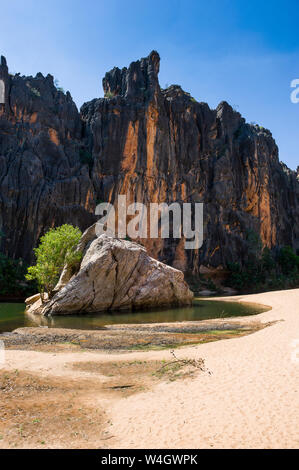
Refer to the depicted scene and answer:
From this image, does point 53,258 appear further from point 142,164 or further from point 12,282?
point 142,164

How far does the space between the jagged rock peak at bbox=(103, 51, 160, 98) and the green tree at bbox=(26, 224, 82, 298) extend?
47775mm

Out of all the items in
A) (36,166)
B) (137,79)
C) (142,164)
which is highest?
A: (137,79)

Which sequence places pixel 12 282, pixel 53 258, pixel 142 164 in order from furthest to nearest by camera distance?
pixel 142 164
pixel 12 282
pixel 53 258

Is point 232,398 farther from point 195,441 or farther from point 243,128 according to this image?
point 243,128

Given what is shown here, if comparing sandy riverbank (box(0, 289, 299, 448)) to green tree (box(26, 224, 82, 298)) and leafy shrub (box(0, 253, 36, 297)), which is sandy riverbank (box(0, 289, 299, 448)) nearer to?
green tree (box(26, 224, 82, 298))

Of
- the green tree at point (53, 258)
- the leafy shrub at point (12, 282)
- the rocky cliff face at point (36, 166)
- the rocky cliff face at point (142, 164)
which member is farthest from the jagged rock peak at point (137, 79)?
the green tree at point (53, 258)

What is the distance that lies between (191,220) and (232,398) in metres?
63.9

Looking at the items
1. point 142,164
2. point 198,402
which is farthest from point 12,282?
point 198,402

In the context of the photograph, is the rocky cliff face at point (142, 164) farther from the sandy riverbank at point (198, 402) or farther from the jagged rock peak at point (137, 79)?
the sandy riverbank at point (198, 402)

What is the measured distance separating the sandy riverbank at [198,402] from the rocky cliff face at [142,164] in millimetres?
44414

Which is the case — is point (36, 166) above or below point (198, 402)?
above

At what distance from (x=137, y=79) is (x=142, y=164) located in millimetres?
20835

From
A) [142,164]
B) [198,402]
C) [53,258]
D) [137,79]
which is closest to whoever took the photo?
[198,402]

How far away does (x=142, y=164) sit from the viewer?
65938 millimetres
